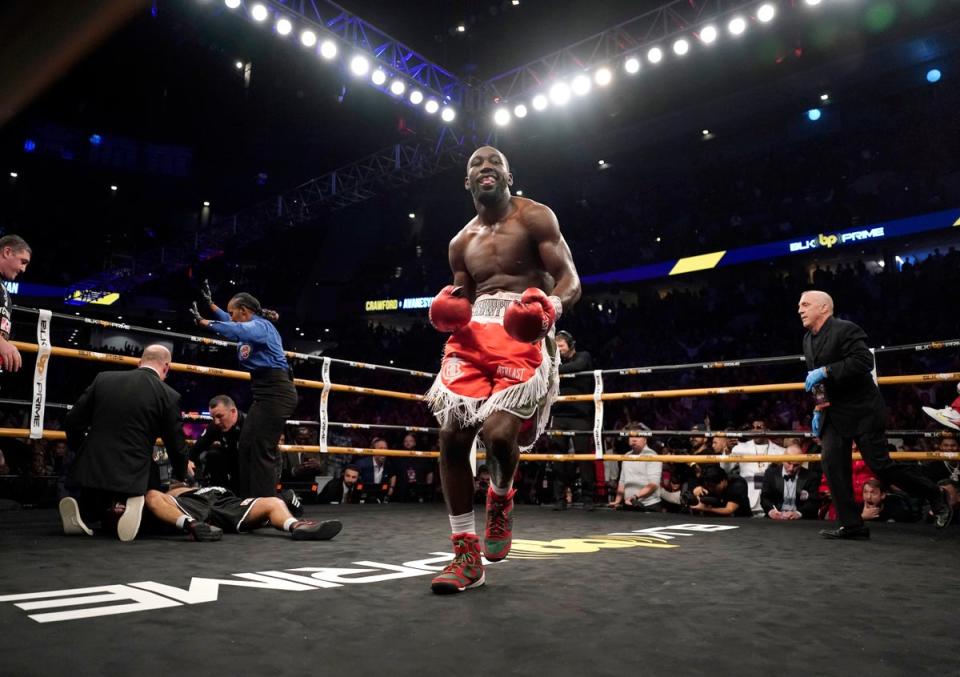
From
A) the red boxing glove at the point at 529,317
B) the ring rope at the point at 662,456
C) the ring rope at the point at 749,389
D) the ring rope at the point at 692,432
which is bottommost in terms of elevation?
the ring rope at the point at 662,456

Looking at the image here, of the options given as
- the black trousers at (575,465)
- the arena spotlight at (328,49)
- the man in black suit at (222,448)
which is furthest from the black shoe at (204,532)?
the arena spotlight at (328,49)

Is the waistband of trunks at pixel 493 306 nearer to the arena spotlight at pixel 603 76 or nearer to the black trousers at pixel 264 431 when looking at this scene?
the black trousers at pixel 264 431

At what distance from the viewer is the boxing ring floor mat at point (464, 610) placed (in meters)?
1.07

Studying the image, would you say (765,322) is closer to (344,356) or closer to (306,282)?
(344,356)

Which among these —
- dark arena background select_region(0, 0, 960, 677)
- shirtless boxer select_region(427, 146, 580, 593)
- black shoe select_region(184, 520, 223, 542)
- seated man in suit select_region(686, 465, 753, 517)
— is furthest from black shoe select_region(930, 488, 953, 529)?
black shoe select_region(184, 520, 223, 542)

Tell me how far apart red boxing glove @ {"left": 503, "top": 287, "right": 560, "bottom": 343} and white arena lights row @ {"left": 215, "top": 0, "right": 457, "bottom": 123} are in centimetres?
593

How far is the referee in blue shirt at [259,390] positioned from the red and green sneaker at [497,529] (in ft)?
5.25

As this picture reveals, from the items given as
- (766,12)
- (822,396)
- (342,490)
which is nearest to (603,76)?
(766,12)

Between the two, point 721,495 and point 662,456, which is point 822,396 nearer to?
point 662,456

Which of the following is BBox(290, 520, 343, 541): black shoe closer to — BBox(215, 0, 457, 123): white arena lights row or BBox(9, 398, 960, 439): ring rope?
BBox(9, 398, 960, 439): ring rope

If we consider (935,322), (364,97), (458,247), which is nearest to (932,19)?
(935,322)

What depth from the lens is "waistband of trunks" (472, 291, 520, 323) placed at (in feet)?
6.84

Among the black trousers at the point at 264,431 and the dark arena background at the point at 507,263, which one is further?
the black trousers at the point at 264,431

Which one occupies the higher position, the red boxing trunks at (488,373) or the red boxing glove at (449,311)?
the red boxing glove at (449,311)
